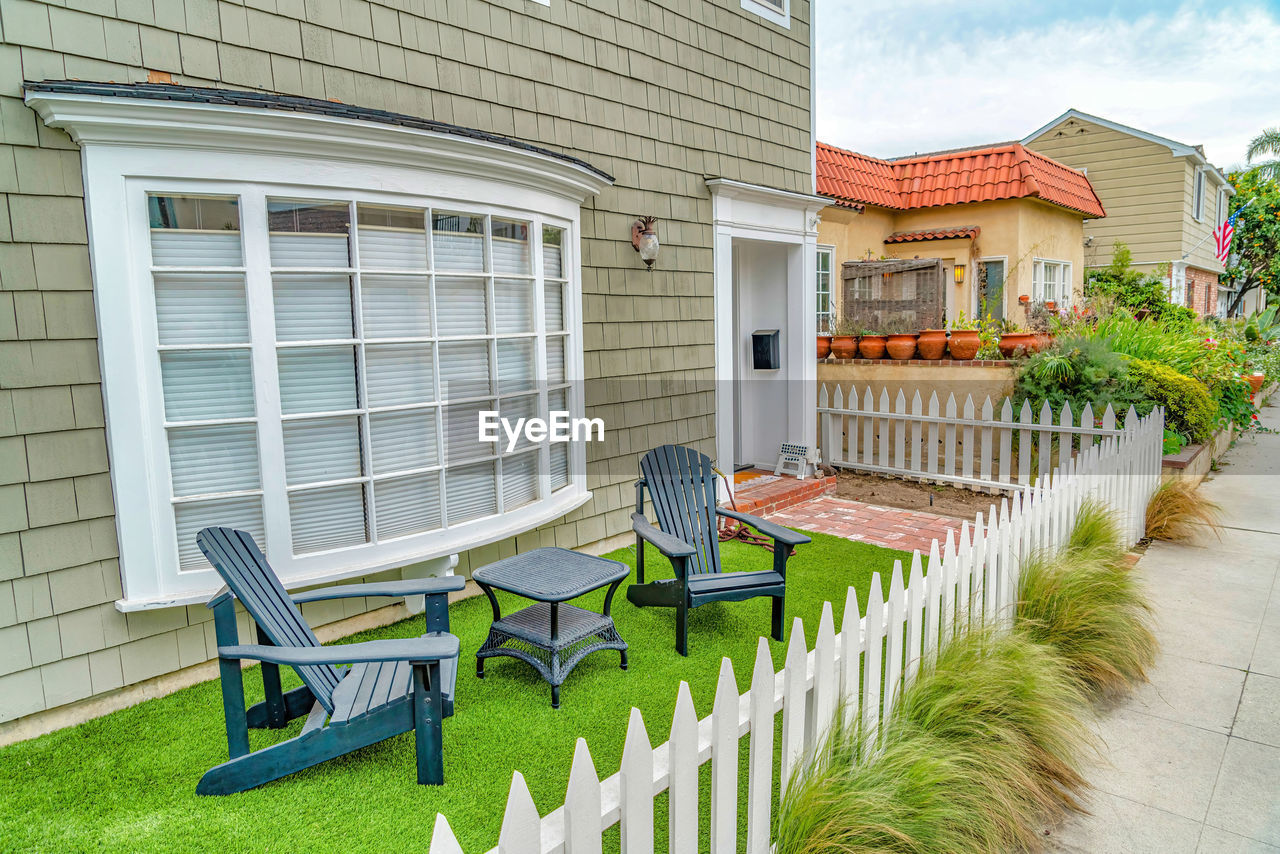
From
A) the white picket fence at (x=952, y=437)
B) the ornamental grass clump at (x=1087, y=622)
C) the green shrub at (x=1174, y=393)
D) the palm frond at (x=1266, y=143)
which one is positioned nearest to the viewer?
the ornamental grass clump at (x=1087, y=622)

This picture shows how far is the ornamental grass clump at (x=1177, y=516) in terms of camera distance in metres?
6.04

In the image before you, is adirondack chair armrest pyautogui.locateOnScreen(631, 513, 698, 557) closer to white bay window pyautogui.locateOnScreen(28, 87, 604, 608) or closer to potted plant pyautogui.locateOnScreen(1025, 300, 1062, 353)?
white bay window pyautogui.locateOnScreen(28, 87, 604, 608)

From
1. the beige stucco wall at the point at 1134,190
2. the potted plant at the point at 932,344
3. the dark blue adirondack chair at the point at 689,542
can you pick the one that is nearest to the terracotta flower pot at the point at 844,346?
the potted plant at the point at 932,344

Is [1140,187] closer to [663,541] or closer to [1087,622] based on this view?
[1087,622]

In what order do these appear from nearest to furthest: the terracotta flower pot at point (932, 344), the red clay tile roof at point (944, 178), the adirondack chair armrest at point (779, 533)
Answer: the adirondack chair armrest at point (779, 533)
the terracotta flower pot at point (932, 344)
the red clay tile roof at point (944, 178)

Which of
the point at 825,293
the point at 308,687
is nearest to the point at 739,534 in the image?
the point at 308,687

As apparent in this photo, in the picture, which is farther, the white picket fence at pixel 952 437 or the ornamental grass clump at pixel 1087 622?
the white picket fence at pixel 952 437

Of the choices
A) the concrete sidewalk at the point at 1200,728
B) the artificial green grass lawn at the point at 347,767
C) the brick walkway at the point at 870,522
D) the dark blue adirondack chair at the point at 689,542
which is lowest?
the concrete sidewalk at the point at 1200,728

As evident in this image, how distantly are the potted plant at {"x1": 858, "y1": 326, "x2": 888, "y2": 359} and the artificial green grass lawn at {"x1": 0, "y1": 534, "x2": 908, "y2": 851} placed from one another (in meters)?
5.03

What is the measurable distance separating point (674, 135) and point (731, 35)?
4.37 ft

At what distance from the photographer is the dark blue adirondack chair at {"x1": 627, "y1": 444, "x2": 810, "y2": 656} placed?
3.90 m

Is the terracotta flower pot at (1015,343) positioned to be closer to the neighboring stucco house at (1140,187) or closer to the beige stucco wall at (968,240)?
the beige stucco wall at (968,240)

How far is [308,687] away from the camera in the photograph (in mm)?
2791

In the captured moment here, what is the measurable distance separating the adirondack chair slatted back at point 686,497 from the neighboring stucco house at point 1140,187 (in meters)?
16.3
